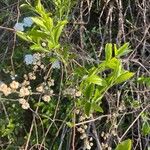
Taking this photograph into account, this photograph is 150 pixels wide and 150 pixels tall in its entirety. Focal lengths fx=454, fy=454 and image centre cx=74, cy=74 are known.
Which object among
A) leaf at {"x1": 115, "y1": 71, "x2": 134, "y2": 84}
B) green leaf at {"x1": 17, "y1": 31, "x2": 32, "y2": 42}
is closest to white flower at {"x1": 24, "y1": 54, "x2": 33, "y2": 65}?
green leaf at {"x1": 17, "y1": 31, "x2": 32, "y2": 42}

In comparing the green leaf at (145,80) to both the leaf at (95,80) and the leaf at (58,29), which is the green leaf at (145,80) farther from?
the leaf at (58,29)

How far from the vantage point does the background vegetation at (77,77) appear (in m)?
1.40

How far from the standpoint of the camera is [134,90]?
1.66 metres

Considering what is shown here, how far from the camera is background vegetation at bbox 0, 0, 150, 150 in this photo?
1404mm

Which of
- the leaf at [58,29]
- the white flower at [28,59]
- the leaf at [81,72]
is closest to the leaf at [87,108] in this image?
the leaf at [81,72]

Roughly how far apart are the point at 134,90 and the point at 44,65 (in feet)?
1.15

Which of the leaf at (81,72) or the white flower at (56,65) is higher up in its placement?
the leaf at (81,72)

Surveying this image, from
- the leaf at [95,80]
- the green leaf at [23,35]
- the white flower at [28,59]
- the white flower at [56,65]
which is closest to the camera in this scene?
the leaf at [95,80]

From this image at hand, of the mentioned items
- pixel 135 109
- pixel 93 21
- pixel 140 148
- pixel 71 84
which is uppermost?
pixel 93 21

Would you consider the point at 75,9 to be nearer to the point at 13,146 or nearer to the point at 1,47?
the point at 1,47

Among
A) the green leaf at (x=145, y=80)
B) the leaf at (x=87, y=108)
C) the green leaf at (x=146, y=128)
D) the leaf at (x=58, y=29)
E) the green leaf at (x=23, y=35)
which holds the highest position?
the leaf at (x=58, y=29)

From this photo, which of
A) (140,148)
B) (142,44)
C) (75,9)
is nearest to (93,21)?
(75,9)

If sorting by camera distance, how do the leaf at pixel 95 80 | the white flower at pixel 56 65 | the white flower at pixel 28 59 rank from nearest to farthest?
the leaf at pixel 95 80, the white flower at pixel 56 65, the white flower at pixel 28 59

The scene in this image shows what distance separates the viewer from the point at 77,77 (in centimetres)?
147
